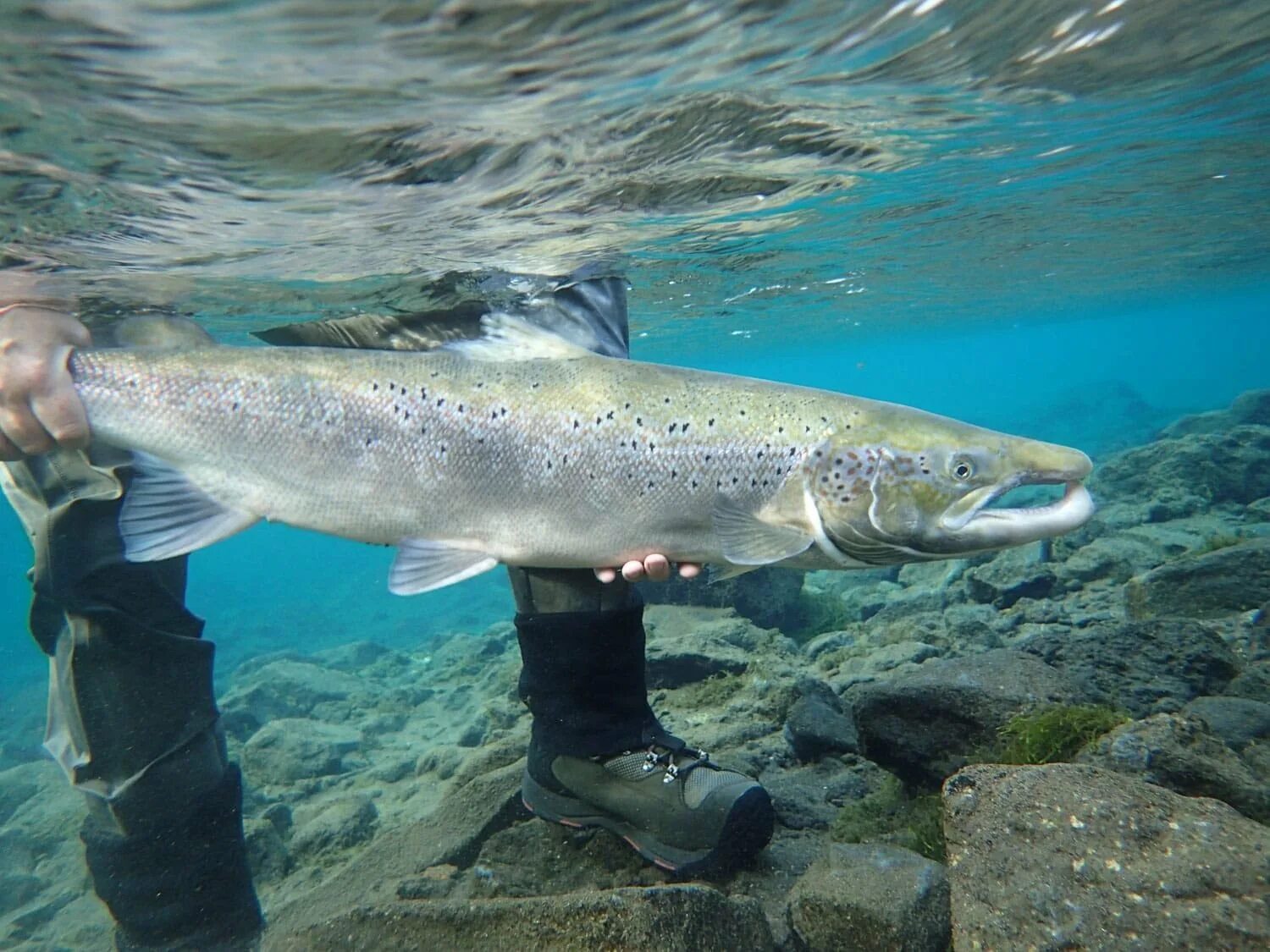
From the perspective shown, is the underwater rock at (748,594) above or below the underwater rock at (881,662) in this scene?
below

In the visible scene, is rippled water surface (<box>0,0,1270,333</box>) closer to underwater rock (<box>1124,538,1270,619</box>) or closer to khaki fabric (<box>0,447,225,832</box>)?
khaki fabric (<box>0,447,225,832</box>)

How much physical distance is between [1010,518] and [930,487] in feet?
1.16

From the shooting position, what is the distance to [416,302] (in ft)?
35.9

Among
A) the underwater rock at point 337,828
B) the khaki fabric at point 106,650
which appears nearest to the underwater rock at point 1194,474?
the underwater rock at point 337,828

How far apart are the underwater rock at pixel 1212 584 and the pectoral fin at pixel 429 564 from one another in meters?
6.94

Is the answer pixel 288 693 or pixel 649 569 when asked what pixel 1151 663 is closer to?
pixel 649 569

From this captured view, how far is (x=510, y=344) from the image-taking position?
3719 mm

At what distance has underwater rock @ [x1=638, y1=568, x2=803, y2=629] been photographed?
9.73 m

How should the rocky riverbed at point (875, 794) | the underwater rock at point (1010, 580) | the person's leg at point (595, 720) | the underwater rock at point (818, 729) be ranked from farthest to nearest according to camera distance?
the underwater rock at point (1010, 580) < the underwater rock at point (818, 729) < the person's leg at point (595, 720) < the rocky riverbed at point (875, 794)

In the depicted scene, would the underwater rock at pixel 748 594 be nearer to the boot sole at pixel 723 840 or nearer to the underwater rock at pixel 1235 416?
the boot sole at pixel 723 840

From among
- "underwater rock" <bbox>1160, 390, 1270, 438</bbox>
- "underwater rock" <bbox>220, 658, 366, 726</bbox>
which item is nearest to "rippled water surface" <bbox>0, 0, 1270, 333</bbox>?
"underwater rock" <bbox>220, 658, 366, 726</bbox>

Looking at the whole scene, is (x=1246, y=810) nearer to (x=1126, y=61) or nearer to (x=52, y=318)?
(x=52, y=318)

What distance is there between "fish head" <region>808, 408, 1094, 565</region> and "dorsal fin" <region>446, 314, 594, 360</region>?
5.10 ft

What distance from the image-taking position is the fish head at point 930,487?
3.02 meters
